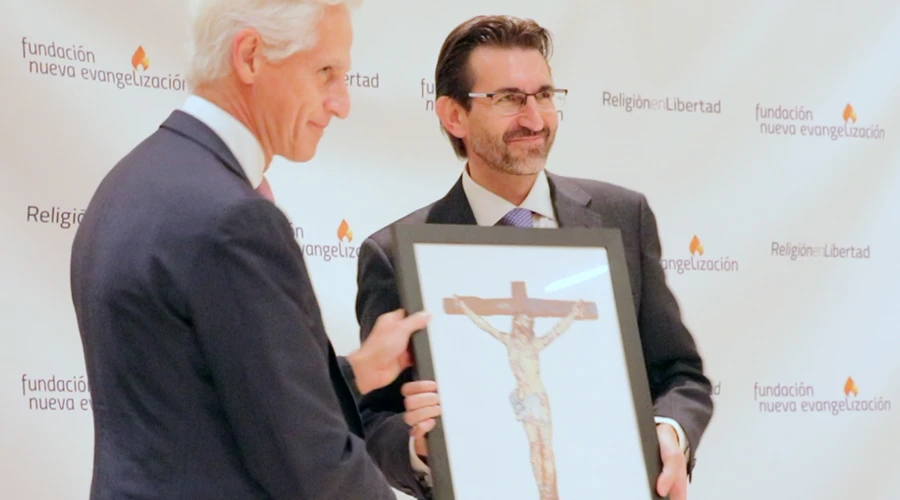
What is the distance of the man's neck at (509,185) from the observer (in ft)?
8.26

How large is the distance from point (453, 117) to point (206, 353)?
4.01ft

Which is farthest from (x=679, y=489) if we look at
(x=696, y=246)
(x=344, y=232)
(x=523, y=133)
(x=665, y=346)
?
(x=696, y=246)

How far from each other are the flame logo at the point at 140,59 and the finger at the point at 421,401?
1552 millimetres

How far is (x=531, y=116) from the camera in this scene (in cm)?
253

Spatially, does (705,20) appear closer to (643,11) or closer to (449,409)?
(643,11)

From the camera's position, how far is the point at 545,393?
2.11 metres

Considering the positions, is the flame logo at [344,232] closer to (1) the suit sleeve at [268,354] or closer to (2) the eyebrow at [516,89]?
(2) the eyebrow at [516,89]

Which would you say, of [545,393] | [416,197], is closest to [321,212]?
[416,197]

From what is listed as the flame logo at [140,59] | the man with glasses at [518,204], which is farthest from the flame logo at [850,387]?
the flame logo at [140,59]

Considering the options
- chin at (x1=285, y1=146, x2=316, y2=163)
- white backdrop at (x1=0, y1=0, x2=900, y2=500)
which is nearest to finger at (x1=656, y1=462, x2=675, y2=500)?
chin at (x1=285, y1=146, x2=316, y2=163)

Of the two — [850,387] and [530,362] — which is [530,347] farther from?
[850,387]

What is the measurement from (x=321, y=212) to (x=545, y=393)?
4.49 ft

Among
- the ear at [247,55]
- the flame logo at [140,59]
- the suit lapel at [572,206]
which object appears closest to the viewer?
the ear at [247,55]

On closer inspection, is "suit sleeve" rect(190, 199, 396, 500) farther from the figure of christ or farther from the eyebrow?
the eyebrow
